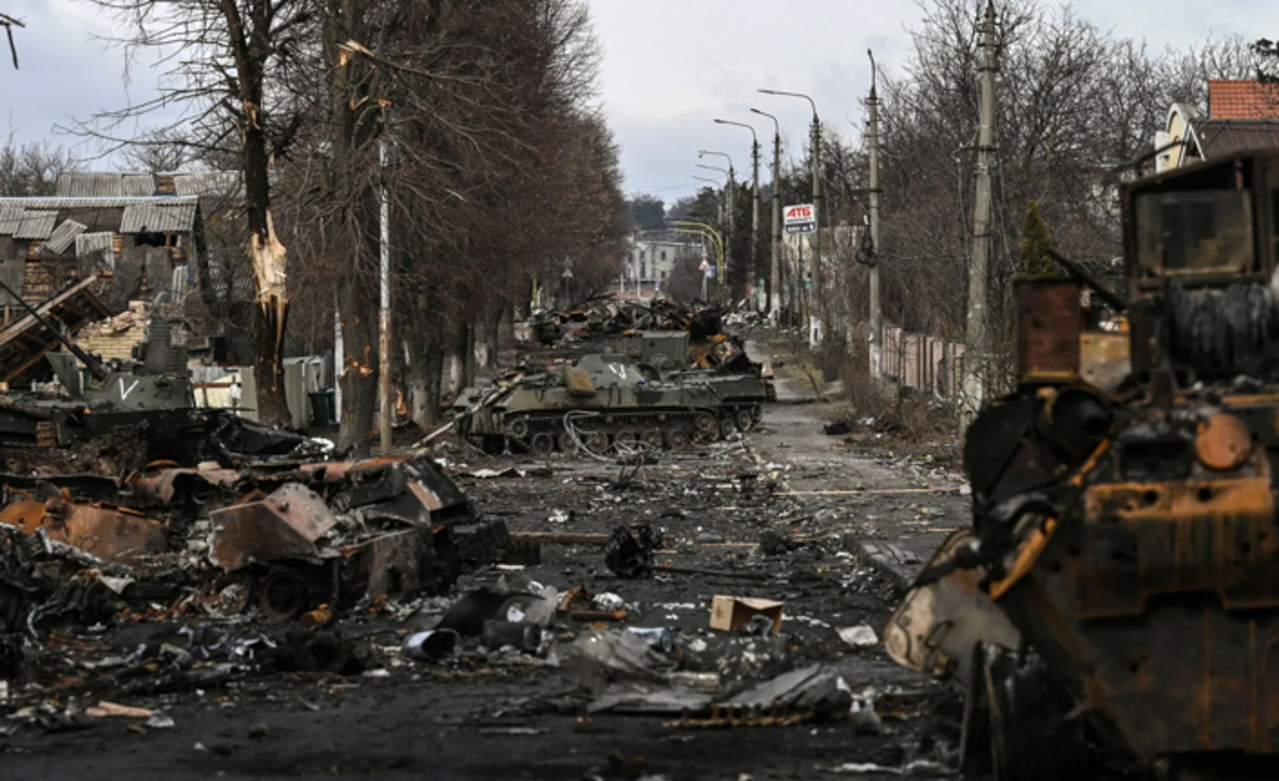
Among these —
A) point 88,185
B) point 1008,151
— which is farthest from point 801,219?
point 88,185

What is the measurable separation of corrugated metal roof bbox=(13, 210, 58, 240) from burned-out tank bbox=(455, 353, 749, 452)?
23.2 m

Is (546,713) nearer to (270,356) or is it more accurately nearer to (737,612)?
(737,612)

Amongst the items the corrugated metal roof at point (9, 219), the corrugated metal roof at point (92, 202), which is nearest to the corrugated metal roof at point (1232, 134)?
the corrugated metal roof at point (92, 202)

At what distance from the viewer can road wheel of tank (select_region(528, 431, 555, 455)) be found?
30359 mm

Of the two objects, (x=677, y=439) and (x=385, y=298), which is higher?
(x=385, y=298)

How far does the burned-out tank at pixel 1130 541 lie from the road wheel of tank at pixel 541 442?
23510mm

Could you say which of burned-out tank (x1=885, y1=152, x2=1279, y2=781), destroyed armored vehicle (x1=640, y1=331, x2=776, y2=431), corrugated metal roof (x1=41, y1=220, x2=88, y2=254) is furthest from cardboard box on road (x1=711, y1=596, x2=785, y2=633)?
corrugated metal roof (x1=41, y1=220, x2=88, y2=254)

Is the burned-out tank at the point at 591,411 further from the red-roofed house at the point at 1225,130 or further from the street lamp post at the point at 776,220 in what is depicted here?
the street lamp post at the point at 776,220

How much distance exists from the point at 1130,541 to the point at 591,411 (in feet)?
80.4

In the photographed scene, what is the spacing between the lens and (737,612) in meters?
11.1

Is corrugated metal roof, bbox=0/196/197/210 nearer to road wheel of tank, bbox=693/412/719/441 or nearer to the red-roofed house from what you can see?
road wheel of tank, bbox=693/412/719/441

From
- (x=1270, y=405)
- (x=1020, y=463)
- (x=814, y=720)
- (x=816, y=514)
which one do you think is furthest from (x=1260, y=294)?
(x=816, y=514)

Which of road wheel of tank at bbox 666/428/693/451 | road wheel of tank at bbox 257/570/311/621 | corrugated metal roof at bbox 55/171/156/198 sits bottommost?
road wheel of tank at bbox 666/428/693/451

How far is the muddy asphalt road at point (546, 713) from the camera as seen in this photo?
750 cm
